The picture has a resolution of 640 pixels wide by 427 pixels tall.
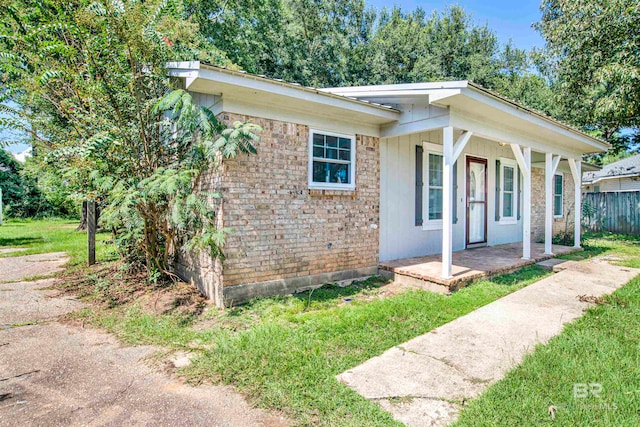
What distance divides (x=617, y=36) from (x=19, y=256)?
699 inches

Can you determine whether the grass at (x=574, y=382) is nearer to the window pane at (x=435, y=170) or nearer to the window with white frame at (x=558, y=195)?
the window pane at (x=435, y=170)

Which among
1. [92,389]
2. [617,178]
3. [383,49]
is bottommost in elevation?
[92,389]

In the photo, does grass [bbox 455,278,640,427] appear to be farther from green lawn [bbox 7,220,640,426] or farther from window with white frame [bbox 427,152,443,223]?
window with white frame [bbox 427,152,443,223]

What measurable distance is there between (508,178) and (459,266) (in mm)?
4536

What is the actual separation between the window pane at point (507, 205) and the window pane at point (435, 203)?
2865 mm

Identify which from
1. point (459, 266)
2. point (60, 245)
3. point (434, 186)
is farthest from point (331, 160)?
point (60, 245)

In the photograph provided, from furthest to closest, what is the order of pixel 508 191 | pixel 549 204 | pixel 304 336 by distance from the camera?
pixel 508 191
pixel 549 204
pixel 304 336

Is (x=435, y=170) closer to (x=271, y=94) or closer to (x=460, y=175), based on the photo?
(x=460, y=175)

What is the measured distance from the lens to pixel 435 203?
739 cm

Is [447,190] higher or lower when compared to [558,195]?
lower

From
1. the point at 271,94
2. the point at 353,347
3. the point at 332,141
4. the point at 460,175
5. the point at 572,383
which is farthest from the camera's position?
the point at 460,175

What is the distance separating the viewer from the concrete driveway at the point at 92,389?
2.37m

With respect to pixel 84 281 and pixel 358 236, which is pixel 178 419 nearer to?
pixel 358 236

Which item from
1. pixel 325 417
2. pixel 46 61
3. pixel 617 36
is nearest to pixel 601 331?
pixel 325 417
